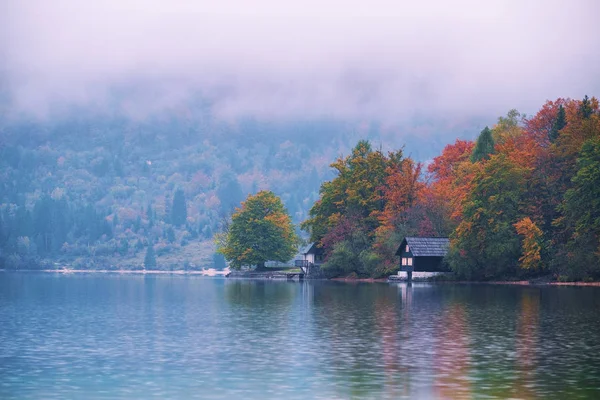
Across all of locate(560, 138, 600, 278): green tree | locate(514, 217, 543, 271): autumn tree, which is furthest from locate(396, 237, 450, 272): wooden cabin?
locate(560, 138, 600, 278): green tree

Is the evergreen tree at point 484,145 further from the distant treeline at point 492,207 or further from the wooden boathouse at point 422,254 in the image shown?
the wooden boathouse at point 422,254

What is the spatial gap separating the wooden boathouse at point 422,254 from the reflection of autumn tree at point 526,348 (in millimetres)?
53325

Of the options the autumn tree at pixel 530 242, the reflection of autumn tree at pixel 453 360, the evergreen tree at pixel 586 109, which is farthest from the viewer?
the evergreen tree at pixel 586 109

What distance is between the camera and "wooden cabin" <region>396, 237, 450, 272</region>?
125 meters

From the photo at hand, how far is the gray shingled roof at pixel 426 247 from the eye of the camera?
410 feet

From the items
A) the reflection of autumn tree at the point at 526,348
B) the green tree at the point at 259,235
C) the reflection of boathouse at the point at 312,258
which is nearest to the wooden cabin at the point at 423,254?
the reflection of boathouse at the point at 312,258

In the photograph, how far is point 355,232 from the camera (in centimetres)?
13925

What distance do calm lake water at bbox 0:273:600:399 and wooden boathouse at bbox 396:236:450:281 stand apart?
56.8m

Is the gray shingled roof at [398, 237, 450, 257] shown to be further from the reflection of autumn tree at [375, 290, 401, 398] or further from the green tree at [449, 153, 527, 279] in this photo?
the reflection of autumn tree at [375, 290, 401, 398]

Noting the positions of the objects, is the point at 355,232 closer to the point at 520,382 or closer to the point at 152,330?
the point at 152,330

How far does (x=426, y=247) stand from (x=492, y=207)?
48.4 ft

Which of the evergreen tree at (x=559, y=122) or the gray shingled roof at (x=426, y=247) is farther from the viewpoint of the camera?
the evergreen tree at (x=559, y=122)

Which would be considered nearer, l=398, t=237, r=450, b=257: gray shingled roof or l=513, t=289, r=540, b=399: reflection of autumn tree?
l=513, t=289, r=540, b=399: reflection of autumn tree

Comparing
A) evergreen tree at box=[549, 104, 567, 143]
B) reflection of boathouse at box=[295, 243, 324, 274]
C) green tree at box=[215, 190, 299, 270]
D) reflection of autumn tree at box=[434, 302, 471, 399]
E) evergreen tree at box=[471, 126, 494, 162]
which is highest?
evergreen tree at box=[549, 104, 567, 143]
